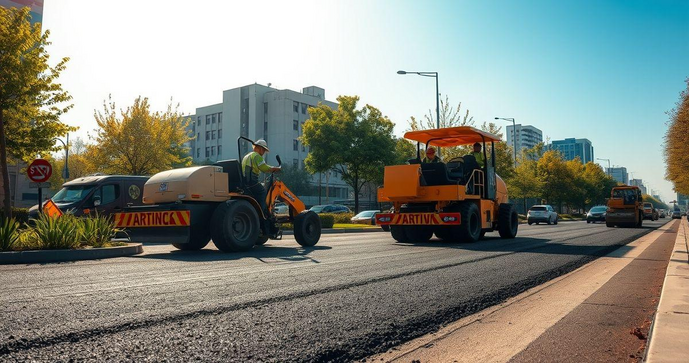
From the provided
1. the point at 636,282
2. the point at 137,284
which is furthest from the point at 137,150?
the point at 636,282

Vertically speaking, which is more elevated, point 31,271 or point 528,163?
point 528,163

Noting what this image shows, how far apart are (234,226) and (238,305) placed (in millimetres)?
5464

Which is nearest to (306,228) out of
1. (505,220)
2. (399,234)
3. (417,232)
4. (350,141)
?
(399,234)

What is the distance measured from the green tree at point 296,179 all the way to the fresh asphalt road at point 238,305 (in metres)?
64.7

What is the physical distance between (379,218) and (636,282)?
7396 millimetres

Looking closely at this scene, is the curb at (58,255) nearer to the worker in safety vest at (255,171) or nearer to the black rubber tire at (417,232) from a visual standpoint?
the worker in safety vest at (255,171)

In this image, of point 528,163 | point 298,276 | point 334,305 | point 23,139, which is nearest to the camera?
point 334,305

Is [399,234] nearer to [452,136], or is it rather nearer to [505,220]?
[452,136]

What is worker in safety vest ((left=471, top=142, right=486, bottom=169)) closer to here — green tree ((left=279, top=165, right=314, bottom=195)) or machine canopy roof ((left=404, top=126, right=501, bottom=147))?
machine canopy roof ((left=404, top=126, right=501, bottom=147))

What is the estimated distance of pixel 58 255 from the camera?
325 inches

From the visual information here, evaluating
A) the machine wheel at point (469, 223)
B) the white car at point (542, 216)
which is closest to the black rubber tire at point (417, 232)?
the machine wheel at point (469, 223)

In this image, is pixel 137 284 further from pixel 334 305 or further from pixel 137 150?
pixel 137 150

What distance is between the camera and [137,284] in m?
5.31

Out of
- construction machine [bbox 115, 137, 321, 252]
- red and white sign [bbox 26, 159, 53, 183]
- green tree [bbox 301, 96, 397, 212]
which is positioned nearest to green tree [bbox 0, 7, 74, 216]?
red and white sign [bbox 26, 159, 53, 183]
